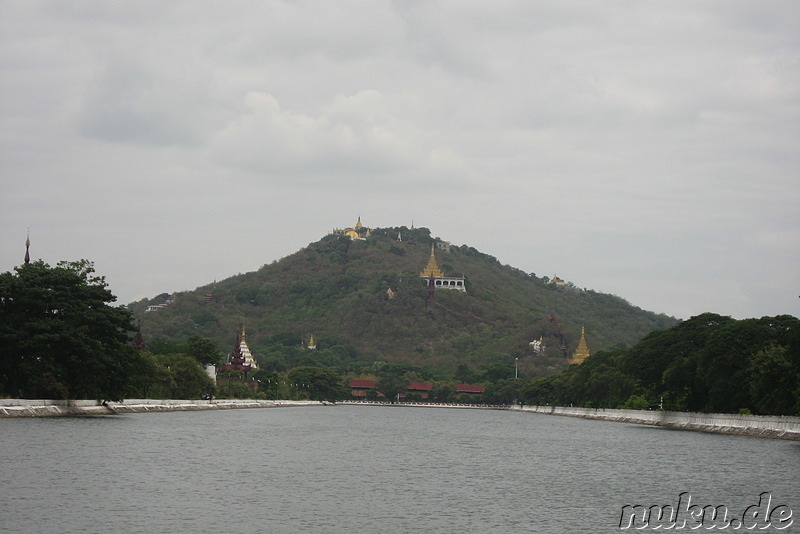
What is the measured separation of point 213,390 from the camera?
160250 mm

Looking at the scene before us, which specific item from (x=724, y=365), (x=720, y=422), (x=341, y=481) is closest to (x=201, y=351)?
(x=720, y=422)

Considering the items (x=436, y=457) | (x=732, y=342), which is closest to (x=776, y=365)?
(x=732, y=342)

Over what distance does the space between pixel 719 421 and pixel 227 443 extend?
50533 millimetres

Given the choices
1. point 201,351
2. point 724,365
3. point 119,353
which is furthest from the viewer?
point 201,351

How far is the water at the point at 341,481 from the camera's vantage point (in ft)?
121

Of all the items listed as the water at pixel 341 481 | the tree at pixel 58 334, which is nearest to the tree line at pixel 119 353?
the tree at pixel 58 334

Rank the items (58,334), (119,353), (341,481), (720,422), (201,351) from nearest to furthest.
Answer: (341,481), (58,334), (119,353), (720,422), (201,351)

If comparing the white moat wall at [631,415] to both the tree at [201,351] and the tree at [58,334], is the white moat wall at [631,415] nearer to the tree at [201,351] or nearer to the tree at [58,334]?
the tree at [58,334]

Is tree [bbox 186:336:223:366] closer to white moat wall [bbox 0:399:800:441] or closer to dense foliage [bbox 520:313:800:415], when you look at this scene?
white moat wall [bbox 0:399:800:441]

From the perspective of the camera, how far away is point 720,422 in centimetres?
10156

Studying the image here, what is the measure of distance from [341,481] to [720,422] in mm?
61262

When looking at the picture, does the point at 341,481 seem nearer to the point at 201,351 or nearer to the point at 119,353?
the point at 119,353

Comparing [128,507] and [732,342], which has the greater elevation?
[732,342]

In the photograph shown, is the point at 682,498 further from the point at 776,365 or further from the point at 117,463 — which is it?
the point at 776,365
